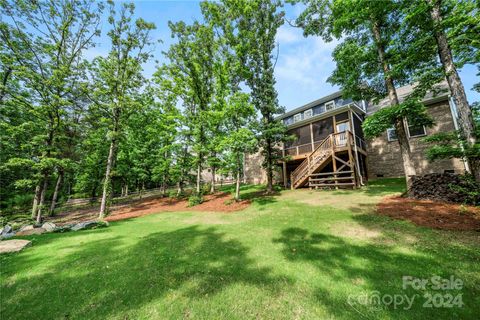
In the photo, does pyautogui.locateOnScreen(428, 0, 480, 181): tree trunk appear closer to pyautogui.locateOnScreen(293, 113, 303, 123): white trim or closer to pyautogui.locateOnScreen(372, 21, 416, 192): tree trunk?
pyautogui.locateOnScreen(372, 21, 416, 192): tree trunk

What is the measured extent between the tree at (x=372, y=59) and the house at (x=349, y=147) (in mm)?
2015

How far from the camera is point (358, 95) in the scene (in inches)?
428

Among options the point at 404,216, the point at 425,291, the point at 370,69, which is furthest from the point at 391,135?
the point at 425,291

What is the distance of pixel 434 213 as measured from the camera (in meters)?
5.82

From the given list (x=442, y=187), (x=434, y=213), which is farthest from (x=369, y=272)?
(x=442, y=187)

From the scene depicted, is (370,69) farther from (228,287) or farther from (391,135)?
(228,287)

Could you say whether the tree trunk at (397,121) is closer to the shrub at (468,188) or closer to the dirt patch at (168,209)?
the shrub at (468,188)

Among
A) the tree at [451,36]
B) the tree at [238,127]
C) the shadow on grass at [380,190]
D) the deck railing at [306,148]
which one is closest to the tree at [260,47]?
the tree at [238,127]

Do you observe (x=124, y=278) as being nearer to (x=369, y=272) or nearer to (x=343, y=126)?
(x=369, y=272)

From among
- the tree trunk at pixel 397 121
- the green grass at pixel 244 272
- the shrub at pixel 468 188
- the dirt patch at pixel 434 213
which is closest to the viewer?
the green grass at pixel 244 272

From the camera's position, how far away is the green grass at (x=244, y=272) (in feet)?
8.86

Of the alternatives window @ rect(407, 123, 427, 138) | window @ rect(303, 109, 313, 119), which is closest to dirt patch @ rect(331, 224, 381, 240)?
window @ rect(407, 123, 427, 138)

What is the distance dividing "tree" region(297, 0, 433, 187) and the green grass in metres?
5.34

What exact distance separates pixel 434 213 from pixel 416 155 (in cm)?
1122
